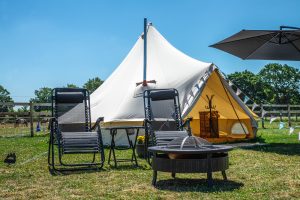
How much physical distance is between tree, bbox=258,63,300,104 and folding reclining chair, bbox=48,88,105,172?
196 feet

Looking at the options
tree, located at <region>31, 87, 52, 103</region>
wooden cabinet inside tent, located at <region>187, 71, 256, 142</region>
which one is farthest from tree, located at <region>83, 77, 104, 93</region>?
wooden cabinet inside tent, located at <region>187, 71, 256, 142</region>

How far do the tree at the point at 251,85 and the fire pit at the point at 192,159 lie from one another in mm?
62489

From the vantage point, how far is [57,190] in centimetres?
439

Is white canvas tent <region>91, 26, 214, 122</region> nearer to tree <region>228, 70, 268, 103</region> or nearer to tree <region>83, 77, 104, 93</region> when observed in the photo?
tree <region>228, 70, 268, 103</region>

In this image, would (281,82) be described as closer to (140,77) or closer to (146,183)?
(140,77)

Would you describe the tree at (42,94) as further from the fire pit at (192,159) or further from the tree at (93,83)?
the fire pit at (192,159)

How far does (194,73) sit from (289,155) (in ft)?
13.1

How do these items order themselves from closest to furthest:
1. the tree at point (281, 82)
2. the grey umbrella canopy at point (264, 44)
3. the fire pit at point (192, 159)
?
the fire pit at point (192, 159)
the grey umbrella canopy at point (264, 44)
the tree at point (281, 82)

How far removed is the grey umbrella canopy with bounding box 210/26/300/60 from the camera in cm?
911

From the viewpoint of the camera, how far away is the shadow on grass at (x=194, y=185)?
4.34m

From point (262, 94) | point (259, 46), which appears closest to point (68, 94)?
point (259, 46)

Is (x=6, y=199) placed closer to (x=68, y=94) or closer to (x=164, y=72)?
(x=68, y=94)


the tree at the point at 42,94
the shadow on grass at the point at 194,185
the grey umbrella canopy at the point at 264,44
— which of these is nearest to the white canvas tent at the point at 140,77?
the grey umbrella canopy at the point at 264,44

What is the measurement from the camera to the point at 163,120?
9312 mm
